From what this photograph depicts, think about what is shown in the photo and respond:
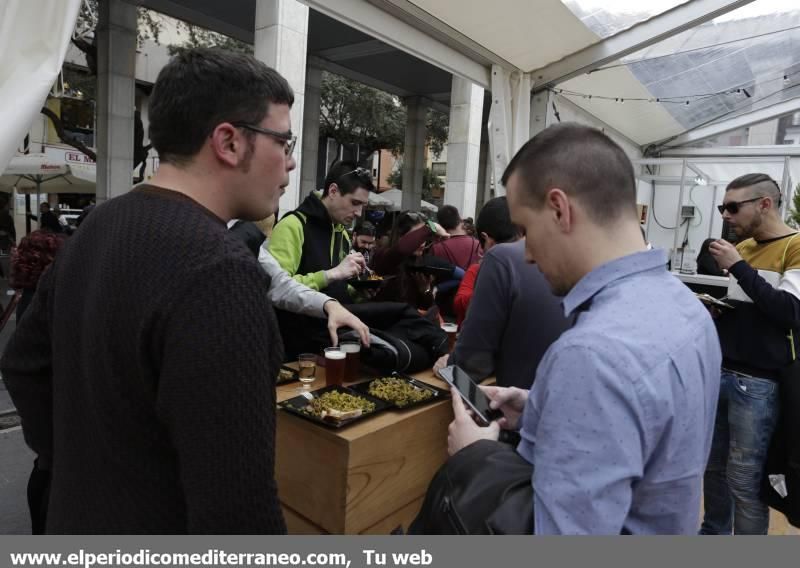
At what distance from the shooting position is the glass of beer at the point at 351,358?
2299 mm

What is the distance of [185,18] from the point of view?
12516mm

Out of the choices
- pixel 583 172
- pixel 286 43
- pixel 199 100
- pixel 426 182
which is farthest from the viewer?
pixel 426 182

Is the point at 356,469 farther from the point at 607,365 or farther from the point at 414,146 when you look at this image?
the point at 414,146

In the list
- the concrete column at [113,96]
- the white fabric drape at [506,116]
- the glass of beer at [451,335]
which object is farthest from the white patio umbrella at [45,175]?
Answer: the glass of beer at [451,335]

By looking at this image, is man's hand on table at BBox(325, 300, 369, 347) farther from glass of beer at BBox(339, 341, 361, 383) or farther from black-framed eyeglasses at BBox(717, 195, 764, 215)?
black-framed eyeglasses at BBox(717, 195, 764, 215)

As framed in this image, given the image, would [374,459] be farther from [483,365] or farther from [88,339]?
[88,339]

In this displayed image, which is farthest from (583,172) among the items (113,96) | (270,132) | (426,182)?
(426,182)

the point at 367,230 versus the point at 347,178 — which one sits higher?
the point at 347,178

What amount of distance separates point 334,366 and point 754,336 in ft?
7.36

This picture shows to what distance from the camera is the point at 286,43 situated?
310 inches

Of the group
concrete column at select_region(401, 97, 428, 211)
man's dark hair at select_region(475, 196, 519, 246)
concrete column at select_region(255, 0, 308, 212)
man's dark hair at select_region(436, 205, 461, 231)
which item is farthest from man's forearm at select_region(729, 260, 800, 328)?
concrete column at select_region(401, 97, 428, 211)

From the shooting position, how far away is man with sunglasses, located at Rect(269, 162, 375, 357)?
2.81m
